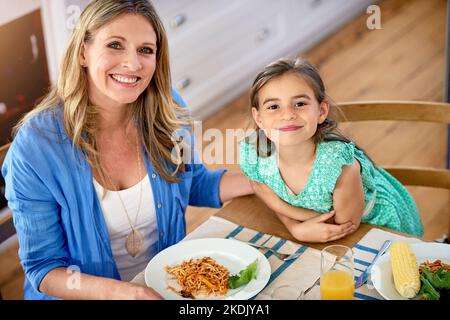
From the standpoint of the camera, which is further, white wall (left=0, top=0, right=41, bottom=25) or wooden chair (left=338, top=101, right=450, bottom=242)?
white wall (left=0, top=0, right=41, bottom=25)

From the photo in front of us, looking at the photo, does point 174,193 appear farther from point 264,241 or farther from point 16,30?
point 16,30

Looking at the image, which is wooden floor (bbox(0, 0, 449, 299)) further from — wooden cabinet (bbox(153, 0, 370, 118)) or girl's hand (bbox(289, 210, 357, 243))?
girl's hand (bbox(289, 210, 357, 243))

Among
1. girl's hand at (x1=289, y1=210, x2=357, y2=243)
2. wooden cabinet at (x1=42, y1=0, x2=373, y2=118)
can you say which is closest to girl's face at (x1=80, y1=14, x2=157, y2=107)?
girl's hand at (x1=289, y1=210, x2=357, y2=243)

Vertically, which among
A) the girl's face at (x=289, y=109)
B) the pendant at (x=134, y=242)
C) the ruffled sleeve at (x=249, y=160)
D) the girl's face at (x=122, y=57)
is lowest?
the pendant at (x=134, y=242)

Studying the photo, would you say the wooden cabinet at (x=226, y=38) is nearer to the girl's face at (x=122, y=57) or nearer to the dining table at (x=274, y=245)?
the girl's face at (x=122, y=57)

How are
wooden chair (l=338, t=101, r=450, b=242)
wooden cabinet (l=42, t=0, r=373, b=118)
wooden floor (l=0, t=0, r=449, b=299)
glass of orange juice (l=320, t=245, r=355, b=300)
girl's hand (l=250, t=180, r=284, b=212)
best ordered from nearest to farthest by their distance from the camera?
1. glass of orange juice (l=320, t=245, r=355, b=300)
2. girl's hand (l=250, t=180, r=284, b=212)
3. wooden chair (l=338, t=101, r=450, b=242)
4. wooden floor (l=0, t=0, r=449, b=299)
5. wooden cabinet (l=42, t=0, r=373, b=118)

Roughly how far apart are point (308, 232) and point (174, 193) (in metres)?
0.35

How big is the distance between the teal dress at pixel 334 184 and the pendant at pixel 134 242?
285 mm

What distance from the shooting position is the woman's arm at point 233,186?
160 cm

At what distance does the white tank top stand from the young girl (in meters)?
0.24

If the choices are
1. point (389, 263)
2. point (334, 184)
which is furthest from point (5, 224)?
point (389, 263)

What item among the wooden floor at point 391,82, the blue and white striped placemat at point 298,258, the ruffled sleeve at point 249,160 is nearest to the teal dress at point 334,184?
the ruffled sleeve at point 249,160

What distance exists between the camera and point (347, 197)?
145cm

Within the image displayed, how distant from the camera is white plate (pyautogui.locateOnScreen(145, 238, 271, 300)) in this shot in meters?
1.28
